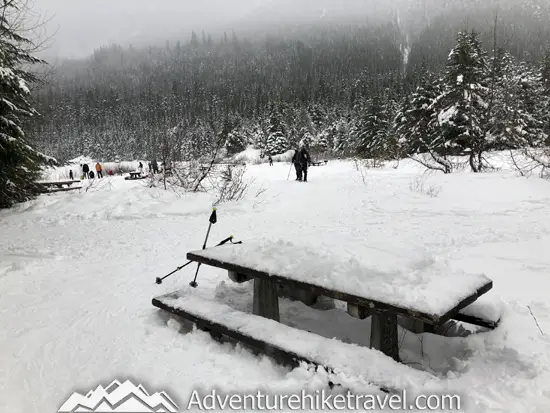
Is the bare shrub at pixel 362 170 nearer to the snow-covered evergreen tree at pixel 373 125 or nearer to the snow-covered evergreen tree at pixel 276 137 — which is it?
the snow-covered evergreen tree at pixel 373 125

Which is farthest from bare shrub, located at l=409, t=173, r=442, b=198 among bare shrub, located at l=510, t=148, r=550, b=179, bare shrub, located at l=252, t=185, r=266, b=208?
bare shrub, located at l=252, t=185, r=266, b=208

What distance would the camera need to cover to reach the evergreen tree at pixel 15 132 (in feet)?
30.1

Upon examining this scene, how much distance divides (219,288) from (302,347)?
2047 mm

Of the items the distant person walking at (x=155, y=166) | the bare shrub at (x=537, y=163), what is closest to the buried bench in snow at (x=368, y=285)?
the bare shrub at (x=537, y=163)

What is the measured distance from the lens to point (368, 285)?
2832 millimetres

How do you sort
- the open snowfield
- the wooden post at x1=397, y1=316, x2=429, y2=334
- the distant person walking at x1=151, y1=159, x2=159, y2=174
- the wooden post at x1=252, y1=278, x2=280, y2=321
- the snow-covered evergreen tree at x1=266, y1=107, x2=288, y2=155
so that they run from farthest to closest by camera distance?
the snow-covered evergreen tree at x1=266, y1=107, x2=288, y2=155
the distant person walking at x1=151, y1=159, x2=159, y2=174
the wooden post at x1=252, y1=278, x2=280, y2=321
the wooden post at x1=397, y1=316, x2=429, y2=334
the open snowfield

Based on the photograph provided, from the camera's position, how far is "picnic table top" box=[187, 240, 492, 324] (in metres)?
2.54

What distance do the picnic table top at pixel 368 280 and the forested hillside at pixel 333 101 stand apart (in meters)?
9.31

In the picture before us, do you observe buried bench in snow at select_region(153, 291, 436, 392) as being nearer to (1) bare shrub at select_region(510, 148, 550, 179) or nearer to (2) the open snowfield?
(2) the open snowfield

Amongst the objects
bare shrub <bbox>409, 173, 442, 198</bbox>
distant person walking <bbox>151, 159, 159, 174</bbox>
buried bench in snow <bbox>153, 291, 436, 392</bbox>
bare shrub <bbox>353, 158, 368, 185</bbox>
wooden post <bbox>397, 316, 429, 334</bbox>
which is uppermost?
distant person walking <bbox>151, 159, 159, 174</bbox>

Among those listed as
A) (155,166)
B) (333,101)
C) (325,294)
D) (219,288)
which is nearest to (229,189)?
(155,166)

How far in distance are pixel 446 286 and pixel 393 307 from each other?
53 cm

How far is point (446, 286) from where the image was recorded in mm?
2787

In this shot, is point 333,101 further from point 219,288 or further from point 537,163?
point 219,288
